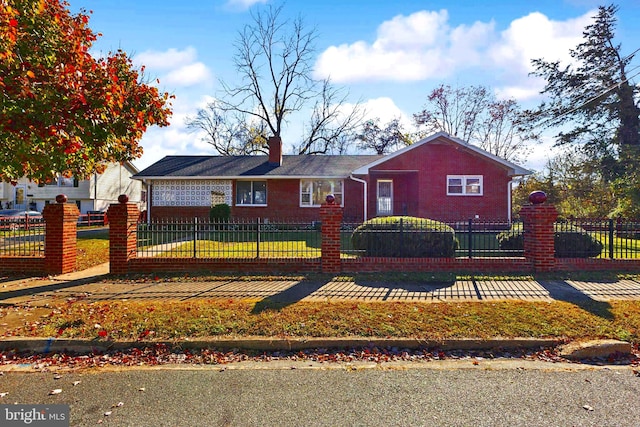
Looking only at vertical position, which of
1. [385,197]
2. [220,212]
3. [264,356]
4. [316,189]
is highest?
[316,189]

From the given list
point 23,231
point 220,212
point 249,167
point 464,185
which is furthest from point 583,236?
point 249,167

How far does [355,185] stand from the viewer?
806 inches

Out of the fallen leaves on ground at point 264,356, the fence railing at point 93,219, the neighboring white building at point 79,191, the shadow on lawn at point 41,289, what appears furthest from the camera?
the neighboring white building at point 79,191

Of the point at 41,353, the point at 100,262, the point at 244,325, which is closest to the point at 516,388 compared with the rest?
the point at 244,325

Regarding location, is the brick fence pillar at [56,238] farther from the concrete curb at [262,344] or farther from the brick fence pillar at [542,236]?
the brick fence pillar at [542,236]

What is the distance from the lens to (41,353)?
4738 millimetres

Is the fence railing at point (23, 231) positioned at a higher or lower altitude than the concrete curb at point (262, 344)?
higher

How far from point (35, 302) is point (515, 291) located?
868cm

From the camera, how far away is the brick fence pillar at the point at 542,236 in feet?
27.1

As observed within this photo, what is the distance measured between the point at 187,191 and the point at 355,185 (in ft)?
31.3

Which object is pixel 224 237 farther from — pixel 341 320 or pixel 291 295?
pixel 341 320

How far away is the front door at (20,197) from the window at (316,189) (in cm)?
2999

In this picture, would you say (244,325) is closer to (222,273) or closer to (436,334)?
(436,334)

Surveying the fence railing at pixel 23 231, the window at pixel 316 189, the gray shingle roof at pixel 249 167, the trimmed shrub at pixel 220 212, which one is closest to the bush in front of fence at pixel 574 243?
the fence railing at pixel 23 231
